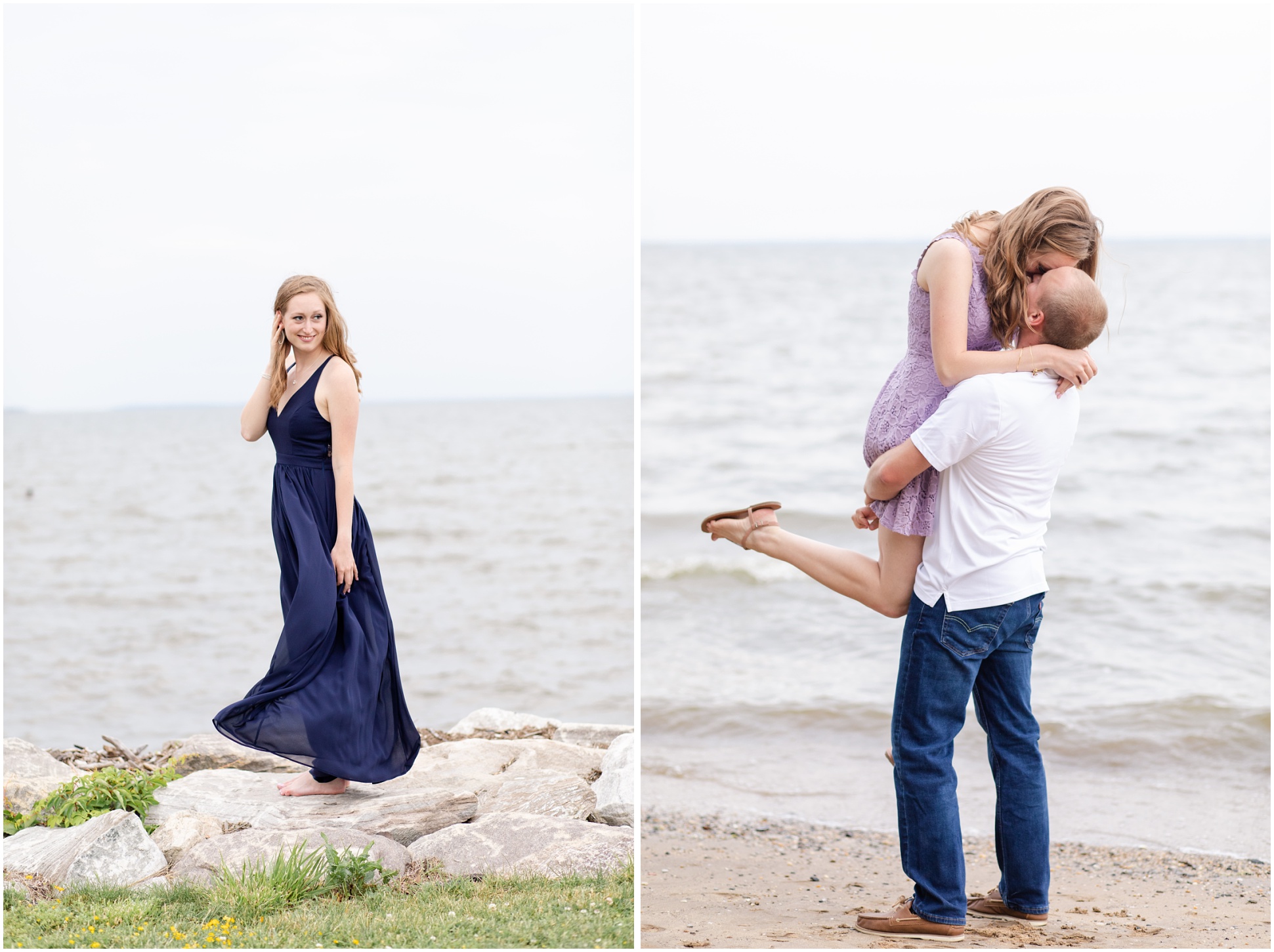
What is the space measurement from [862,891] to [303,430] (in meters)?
2.62

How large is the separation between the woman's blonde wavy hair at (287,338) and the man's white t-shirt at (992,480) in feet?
6.82

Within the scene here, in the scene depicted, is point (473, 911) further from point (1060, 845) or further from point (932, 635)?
point (1060, 845)

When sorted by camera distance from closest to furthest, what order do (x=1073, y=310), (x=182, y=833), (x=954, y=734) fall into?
(x=1073, y=310) → (x=954, y=734) → (x=182, y=833)

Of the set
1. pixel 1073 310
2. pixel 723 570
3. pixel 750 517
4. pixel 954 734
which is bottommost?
pixel 723 570

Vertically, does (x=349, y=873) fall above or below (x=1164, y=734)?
above

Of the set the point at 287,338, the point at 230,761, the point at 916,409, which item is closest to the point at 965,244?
the point at 916,409

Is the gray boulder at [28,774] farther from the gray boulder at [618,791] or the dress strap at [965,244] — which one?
the dress strap at [965,244]

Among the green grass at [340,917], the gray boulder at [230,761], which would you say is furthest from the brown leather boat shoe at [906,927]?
the gray boulder at [230,761]

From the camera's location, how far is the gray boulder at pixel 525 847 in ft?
11.6

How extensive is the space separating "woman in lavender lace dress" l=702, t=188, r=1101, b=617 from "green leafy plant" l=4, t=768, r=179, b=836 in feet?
8.64

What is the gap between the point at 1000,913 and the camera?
3393 millimetres

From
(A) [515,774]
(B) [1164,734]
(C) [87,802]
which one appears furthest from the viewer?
(B) [1164,734]

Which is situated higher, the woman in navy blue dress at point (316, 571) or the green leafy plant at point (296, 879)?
the woman in navy blue dress at point (316, 571)

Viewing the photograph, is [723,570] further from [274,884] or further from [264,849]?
[274,884]
